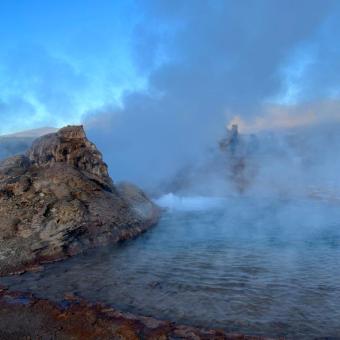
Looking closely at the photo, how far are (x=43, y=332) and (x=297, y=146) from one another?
38.6 m

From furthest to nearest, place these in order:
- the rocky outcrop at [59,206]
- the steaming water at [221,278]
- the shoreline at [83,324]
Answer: the rocky outcrop at [59,206], the steaming water at [221,278], the shoreline at [83,324]

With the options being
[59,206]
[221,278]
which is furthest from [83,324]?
[59,206]

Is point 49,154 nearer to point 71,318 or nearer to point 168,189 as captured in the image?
point 71,318

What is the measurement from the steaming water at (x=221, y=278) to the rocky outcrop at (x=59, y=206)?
0.71 m

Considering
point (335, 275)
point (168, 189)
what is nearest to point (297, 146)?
point (168, 189)

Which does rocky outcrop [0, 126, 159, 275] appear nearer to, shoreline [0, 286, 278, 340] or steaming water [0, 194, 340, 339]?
steaming water [0, 194, 340, 339]

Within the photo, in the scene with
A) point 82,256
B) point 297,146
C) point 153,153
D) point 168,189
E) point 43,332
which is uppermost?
point 297,146

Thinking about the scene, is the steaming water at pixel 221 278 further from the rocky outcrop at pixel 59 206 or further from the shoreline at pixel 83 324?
the rocky outcrop at pixel 59 206

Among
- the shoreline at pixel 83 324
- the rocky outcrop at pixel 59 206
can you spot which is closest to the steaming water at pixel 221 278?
the shoreline at pixel 83 324

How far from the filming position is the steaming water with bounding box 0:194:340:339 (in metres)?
5.91

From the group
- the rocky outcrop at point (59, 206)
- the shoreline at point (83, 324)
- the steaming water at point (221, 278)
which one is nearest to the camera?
the shoreline at point (83, 324)

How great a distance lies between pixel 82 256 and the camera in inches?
380

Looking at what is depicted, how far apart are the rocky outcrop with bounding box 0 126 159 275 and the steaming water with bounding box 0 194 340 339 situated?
706 millimetres

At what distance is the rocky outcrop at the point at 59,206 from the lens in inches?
381
